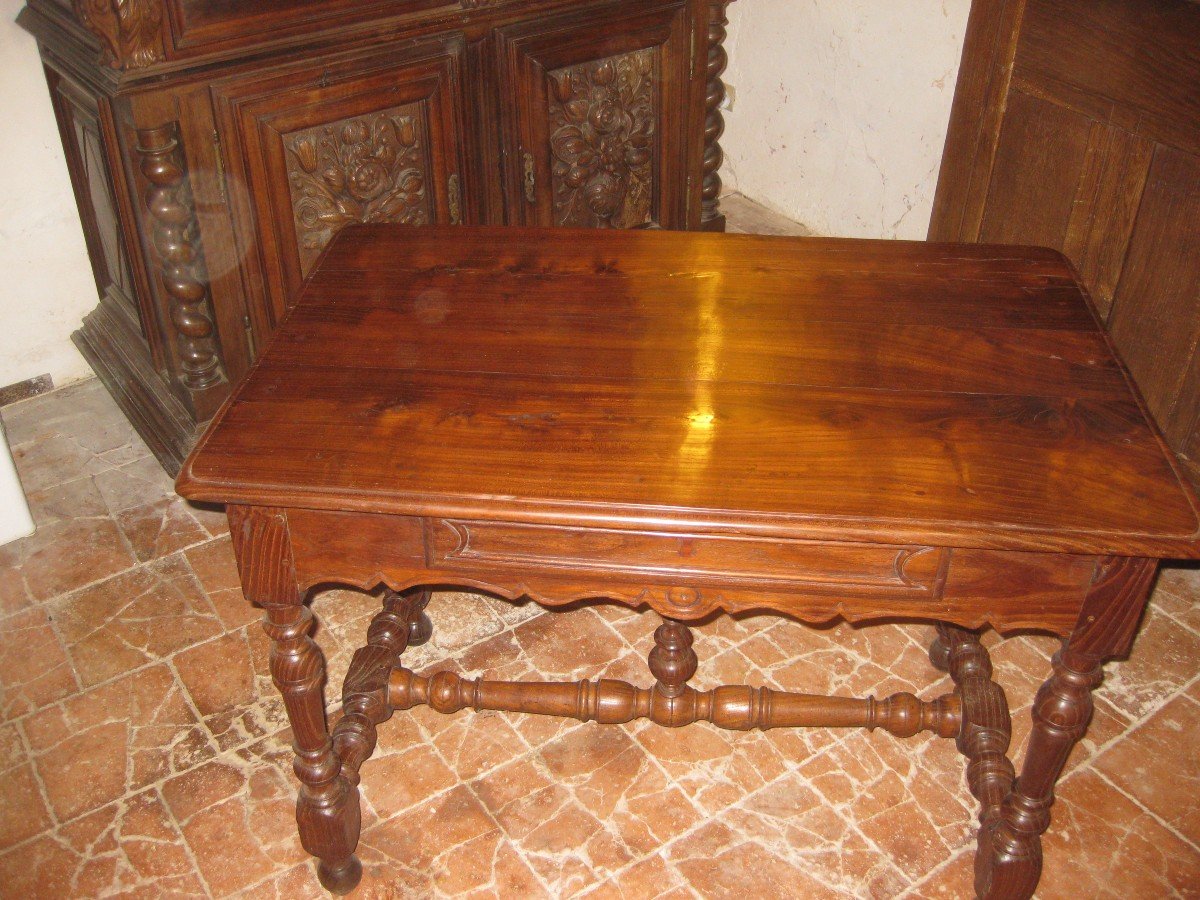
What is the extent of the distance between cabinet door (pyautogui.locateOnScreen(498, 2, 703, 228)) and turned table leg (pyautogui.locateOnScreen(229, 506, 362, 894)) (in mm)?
1810

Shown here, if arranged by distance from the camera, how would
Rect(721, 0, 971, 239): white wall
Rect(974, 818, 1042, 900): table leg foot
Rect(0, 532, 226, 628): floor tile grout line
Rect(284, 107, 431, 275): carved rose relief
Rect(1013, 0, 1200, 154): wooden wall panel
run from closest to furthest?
Rect(974, 818, 1042, 900): table leg foot
Rect(1013, 0, 1200, 154): wooden wall panel
Rect(0, 532, 226, 628): floor tile grout line
Rect(284, 107, 431, 275): carved rose relief
Rect(721, 0, 971, 239): white wall

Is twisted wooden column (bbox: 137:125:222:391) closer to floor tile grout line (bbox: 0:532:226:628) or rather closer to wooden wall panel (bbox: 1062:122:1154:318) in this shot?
floor tile grout line (bbox: 0:532:226:628)

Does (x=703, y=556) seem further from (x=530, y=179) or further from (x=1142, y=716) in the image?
(x=530, y=179)


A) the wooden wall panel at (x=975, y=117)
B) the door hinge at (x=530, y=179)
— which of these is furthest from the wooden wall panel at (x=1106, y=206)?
the door hinge at (x=530, y=179)

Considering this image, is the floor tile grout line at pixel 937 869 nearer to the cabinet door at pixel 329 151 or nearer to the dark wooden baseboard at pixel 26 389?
the cabinet door at pixel 329 151

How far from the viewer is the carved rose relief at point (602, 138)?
3357 mm

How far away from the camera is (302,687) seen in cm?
195

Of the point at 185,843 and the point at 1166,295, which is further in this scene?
the point at 1166,295

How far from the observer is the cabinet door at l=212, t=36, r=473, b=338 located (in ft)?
9.34

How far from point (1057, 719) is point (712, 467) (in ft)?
2.36

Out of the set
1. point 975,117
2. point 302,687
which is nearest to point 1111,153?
point 975,117

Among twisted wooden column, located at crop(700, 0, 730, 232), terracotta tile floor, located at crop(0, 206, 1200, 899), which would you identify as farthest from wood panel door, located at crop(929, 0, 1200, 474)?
twisted wooden column, located at crop(700, 0, 730, 232)

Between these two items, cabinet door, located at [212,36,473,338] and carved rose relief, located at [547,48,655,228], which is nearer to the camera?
cabinet door, located at [212,36,473,338]

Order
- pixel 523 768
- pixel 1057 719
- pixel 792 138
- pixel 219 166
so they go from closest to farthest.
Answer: pixel 1057 719
pixel 523 768
pixel 219 166
pixel 792 138
